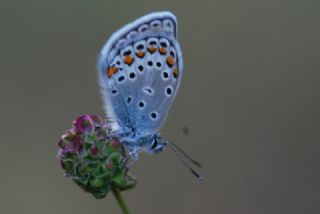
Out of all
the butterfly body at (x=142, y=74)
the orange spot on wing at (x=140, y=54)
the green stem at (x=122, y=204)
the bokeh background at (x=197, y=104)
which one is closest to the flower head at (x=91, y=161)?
the green stem at (x=122, y=204)

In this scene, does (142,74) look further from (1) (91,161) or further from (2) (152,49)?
(1) (91,161)

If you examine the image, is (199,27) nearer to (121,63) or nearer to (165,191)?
(165,191)

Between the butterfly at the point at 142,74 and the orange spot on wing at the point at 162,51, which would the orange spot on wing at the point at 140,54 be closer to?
the butterfly at the point at 142,74

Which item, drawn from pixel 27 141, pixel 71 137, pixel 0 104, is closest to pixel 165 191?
pixel 27 141

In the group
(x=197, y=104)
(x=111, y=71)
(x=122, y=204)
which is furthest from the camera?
(x=197, y=104)

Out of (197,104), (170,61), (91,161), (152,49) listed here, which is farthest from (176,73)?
(197,104)

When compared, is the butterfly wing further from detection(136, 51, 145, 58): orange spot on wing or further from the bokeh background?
the bokeh background
